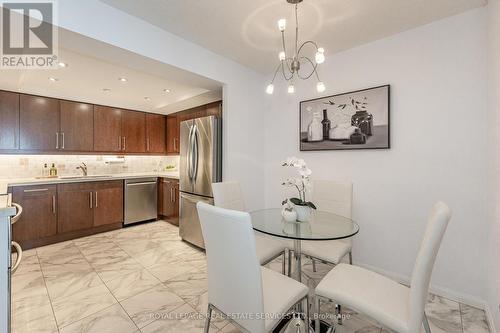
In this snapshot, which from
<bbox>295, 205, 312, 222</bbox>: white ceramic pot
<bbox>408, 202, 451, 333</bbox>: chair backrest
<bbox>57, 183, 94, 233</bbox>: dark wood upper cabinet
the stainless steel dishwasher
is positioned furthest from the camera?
the stainless steel dishwasher

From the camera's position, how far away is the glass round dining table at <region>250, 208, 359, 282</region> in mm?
1563

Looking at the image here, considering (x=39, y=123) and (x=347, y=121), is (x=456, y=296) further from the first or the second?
(x=39, y=123)

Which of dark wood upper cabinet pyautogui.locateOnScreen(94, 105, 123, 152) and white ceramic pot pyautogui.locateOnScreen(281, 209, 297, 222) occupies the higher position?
dark wood upper cabinet pyautogui.locateOnScreen(94, 105, 123, 152)

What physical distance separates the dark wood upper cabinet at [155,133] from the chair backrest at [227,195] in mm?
3024

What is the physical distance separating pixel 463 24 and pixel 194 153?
10.2 ft

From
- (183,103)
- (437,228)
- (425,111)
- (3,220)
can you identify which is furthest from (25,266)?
(425,111)

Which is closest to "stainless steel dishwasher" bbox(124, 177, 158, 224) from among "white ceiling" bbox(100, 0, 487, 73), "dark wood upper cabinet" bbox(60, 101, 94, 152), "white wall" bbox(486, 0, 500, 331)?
"dark wood upper cabinet" bbox(60, 101, 94, 152)

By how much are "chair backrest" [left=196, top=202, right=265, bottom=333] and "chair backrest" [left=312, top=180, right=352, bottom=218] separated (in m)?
1.47

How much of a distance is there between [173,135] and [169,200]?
139cm

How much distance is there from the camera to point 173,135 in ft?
15.6

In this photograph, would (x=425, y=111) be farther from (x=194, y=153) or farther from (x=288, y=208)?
(x=194, y=153)

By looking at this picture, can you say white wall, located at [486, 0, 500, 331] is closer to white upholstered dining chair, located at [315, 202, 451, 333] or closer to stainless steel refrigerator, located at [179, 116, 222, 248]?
white upholstered dining chair, located at [315, 202, 451, 333]

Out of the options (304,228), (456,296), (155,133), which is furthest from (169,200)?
(456,296)

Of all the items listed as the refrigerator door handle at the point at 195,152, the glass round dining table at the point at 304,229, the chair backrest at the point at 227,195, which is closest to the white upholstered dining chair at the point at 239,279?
the glass round dining table at the point at 304,229
